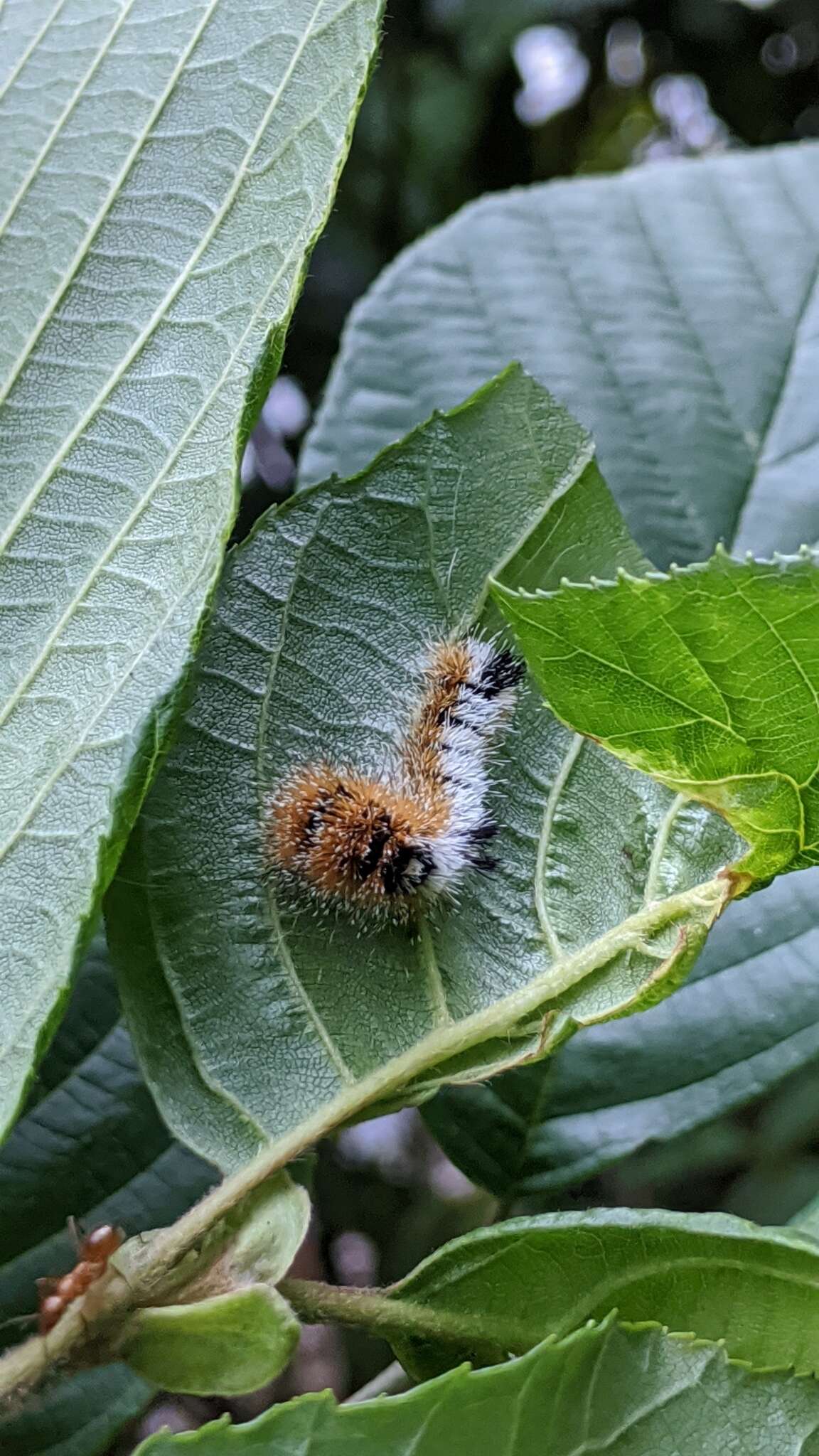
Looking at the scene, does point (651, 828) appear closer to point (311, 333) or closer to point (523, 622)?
point (523, 622)

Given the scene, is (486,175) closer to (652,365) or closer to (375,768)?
(652,365)

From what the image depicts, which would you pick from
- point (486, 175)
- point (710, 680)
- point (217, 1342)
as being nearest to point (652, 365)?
point (710, 680)

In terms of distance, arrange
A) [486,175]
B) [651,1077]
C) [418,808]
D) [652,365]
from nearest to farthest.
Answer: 1. [418,808]
2. [651,1077]
3. [652,365]
4. [486,175]

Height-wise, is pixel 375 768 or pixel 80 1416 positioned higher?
pixel 375 768

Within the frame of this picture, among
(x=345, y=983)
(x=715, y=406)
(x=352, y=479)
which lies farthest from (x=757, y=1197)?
(x=352, y=479)

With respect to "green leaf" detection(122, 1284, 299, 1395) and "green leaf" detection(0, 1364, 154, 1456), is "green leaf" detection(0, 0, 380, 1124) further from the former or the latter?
"green leaf" detection(0, 1364, 154, 1456)

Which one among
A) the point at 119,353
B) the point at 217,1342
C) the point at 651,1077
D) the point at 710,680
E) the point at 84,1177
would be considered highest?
the point at 119,353

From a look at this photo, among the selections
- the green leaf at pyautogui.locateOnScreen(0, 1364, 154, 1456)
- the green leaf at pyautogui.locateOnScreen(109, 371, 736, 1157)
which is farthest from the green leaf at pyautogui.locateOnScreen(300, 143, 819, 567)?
the green leaf at pyautogui.locateOnScreen(0, 1364, 154, 1456)

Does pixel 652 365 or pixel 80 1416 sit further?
pixel 652 365
